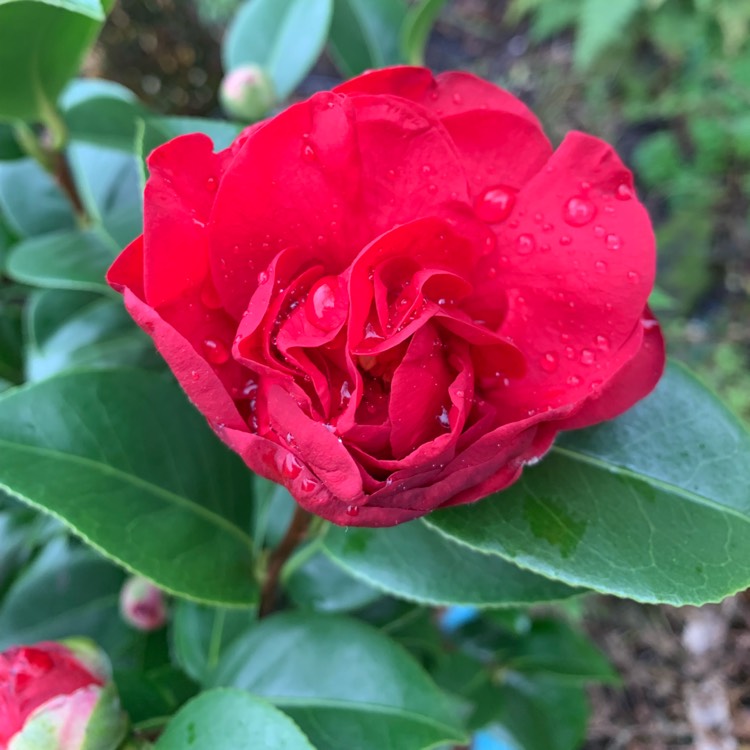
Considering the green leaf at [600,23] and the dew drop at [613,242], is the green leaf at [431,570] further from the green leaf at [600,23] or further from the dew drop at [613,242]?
the green leaf at [600,23]

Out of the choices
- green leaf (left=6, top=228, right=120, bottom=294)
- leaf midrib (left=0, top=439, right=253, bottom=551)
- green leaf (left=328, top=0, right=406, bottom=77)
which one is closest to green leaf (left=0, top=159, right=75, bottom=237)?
green leaf (left=6, top=228, right=120, bottom=294)

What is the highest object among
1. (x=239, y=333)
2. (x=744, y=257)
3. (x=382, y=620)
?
(x=239, y=333)

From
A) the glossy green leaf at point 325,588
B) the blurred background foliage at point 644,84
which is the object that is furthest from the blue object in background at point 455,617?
the blurred background foliage at point 644,84

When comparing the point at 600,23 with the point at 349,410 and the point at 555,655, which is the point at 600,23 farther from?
the point at 349,410

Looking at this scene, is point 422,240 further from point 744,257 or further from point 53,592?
point 744,257

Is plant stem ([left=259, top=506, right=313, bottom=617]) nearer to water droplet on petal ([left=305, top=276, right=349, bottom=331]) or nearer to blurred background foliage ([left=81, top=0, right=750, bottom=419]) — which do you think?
water droplet on petal ([left=305, top=276, right=349, bottom=331])

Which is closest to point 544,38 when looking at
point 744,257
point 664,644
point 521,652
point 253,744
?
point 744,257
